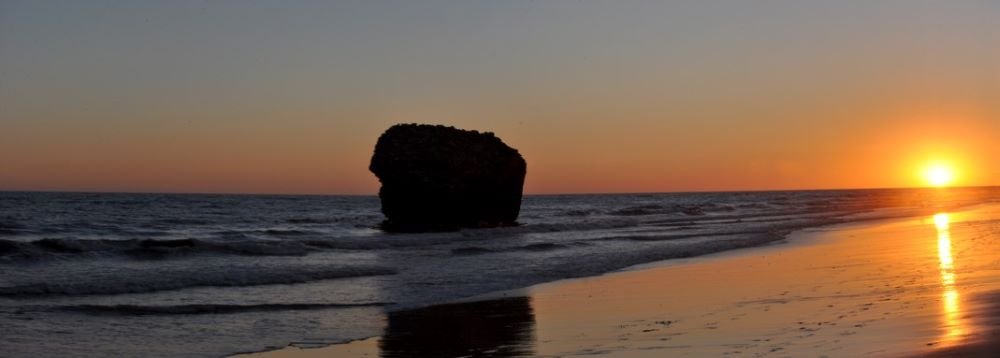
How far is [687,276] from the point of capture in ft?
64.5

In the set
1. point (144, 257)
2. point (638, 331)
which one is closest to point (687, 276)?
point (638, 331)

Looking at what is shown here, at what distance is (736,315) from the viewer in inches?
492

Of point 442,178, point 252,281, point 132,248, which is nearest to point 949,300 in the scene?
point 252,281

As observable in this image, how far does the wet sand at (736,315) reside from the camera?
32.1ft

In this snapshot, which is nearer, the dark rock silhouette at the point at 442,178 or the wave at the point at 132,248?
the wave at the point at 132,248

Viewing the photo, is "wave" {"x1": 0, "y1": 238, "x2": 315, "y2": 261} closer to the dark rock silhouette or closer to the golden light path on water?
the dark rock silhouette

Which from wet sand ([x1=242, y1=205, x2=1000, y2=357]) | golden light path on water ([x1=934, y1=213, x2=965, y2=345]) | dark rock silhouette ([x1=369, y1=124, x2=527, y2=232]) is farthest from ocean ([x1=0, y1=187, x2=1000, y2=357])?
dark rock silhouette ([x1=369, y1=124, x2=527, y2=232])

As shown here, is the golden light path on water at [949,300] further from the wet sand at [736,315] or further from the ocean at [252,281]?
the ocean at [252,281]

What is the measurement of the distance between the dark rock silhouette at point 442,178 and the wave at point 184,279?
23549 millimetres

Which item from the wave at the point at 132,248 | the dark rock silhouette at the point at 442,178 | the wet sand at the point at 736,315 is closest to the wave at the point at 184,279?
the wave at the point at 132,248

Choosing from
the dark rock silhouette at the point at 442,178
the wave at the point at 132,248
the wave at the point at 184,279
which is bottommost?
the wave at the point at 184,279

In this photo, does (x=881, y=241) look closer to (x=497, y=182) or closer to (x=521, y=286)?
(x=521, y=286)

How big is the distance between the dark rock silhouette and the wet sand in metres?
27.4

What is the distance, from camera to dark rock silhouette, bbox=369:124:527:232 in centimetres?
4828
